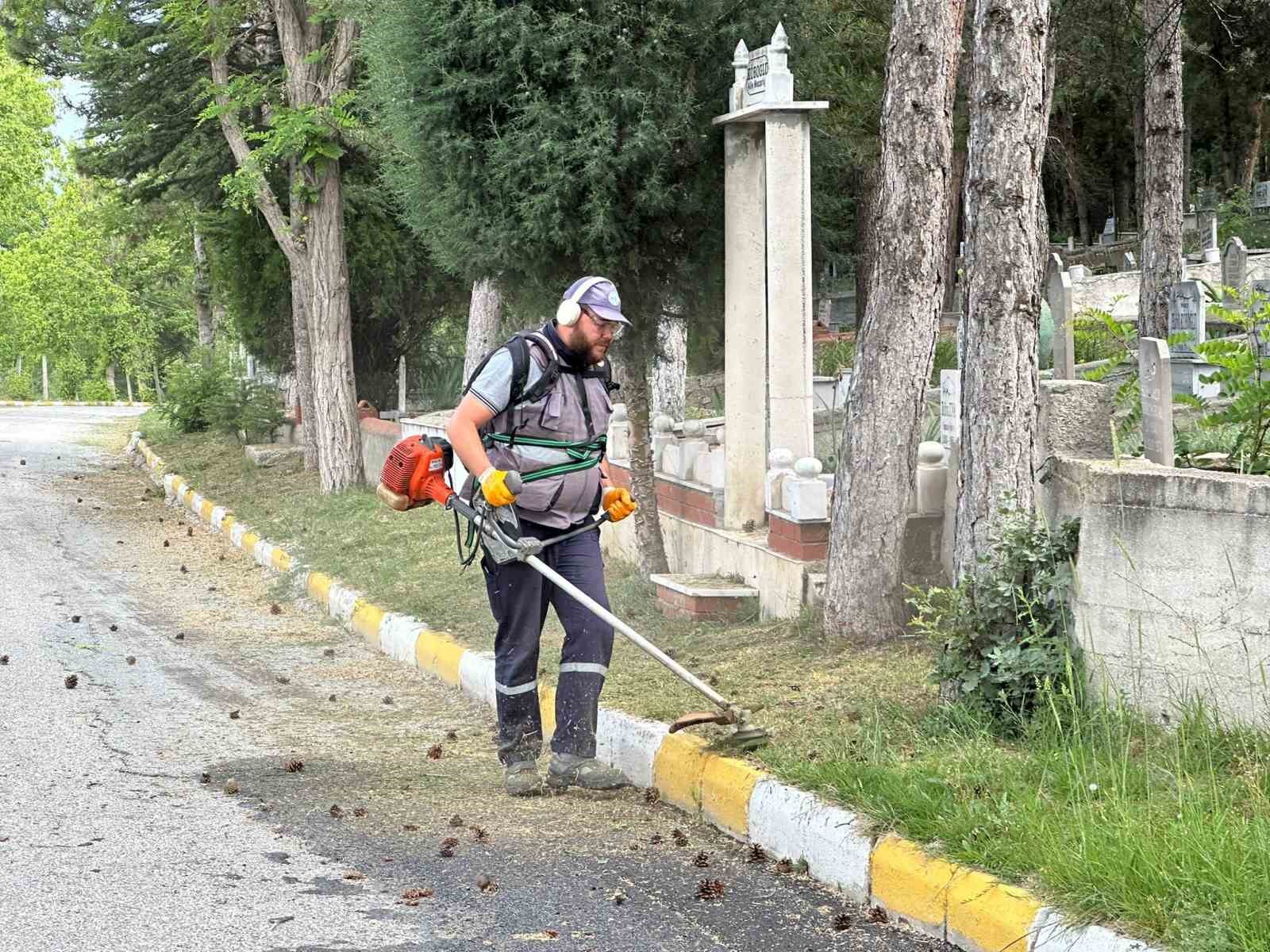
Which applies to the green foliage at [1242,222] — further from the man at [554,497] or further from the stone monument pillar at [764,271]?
the man at [554,497]

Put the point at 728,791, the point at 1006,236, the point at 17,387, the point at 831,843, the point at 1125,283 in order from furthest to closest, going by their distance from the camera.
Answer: the point at 17,387, the point at 1125,283, the point at 1006,236, the point at 728,791, the point at 831,843

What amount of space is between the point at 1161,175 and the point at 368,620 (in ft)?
33.4

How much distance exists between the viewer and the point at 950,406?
877 centimetres

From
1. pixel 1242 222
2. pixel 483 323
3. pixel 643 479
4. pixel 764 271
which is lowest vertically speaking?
pixel 643 479

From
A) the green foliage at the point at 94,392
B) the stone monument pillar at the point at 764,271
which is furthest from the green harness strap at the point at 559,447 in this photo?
the green foliage at the point at 94,392

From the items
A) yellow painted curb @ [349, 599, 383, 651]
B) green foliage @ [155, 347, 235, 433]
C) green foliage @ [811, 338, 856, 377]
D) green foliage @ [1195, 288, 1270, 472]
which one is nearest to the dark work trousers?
green foliage @ [1195, 288, 1270, 472]

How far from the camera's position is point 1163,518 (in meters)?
5.59

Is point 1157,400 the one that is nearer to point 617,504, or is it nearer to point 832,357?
point 617,504

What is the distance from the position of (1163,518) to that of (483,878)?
255cm

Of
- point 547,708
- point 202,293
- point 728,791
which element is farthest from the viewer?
point 202,293

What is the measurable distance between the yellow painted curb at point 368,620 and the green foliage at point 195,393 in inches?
576

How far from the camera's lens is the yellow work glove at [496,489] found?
20.2 ft

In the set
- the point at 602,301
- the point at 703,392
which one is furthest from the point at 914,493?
the point at 703,392

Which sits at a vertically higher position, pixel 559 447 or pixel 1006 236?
pixel 1006 236
